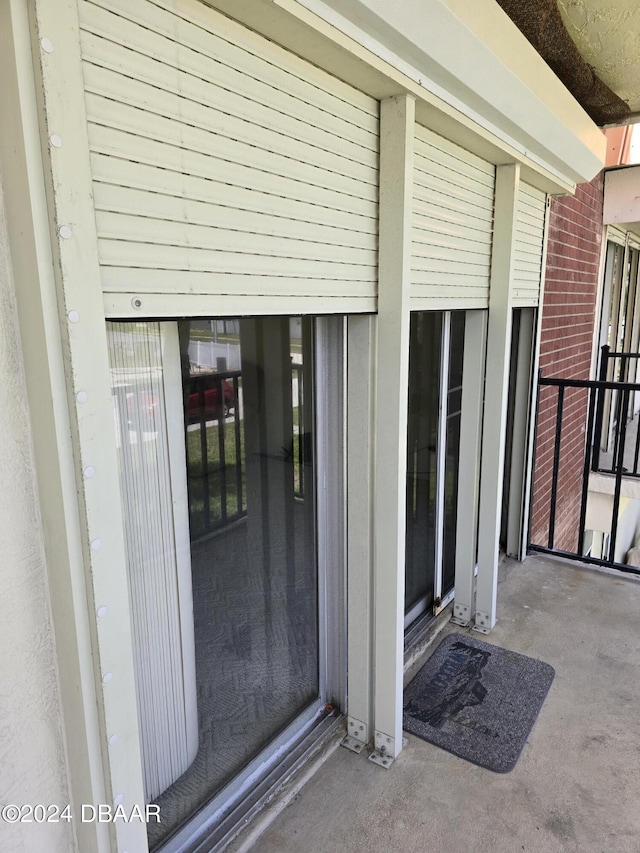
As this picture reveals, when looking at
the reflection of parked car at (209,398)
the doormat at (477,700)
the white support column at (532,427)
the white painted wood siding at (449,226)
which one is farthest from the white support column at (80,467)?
the white support column at (532,427)

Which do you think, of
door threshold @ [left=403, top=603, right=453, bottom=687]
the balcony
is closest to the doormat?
door threshold @ [left=403, top=603, right=453, bottom=687]

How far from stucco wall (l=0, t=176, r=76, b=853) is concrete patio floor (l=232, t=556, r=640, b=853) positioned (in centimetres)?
87

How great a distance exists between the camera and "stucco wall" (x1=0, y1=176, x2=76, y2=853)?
0.99 m

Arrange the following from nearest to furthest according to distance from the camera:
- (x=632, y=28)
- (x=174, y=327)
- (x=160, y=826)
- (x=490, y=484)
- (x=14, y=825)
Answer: (x=14, y=825), (x=174, y=327), (x=160, y=826), (x=632, y=28), (x=490, y=484)

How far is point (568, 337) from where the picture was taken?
15.1 ft

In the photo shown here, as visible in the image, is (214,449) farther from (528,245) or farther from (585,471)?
(585,471)

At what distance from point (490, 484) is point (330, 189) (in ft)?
6.01

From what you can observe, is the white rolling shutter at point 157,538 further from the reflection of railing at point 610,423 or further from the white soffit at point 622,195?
the white soffit at point 622,195

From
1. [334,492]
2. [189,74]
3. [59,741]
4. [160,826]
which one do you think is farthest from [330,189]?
[160,826]

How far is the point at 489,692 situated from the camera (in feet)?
8.14

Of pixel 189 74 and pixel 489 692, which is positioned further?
pixel 489 692

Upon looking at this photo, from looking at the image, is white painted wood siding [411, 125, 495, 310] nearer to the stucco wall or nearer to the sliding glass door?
the sliding glass door

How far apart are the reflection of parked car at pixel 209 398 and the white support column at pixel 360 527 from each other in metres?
0.54

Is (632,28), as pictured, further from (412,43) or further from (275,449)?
A: (275,449)
